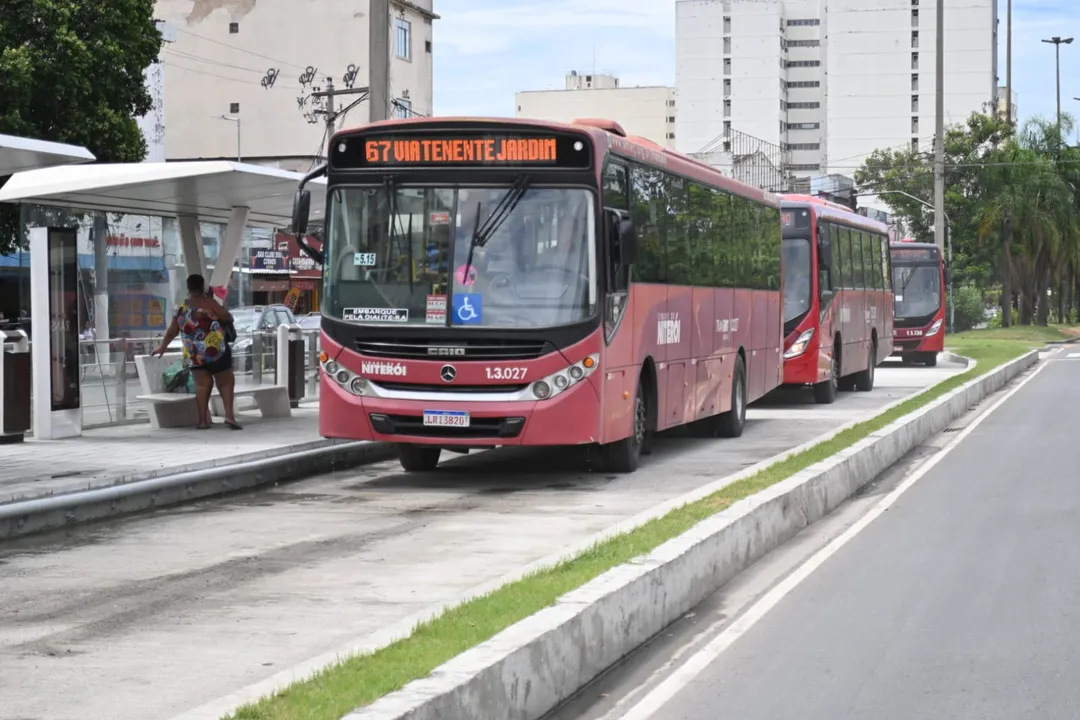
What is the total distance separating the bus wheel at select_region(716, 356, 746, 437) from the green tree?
75.3ft

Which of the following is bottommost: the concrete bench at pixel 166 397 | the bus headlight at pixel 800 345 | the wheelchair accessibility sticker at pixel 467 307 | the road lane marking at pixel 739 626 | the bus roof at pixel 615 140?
the road lane marking at pixel 739 626

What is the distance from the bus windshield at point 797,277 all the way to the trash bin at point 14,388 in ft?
44.0

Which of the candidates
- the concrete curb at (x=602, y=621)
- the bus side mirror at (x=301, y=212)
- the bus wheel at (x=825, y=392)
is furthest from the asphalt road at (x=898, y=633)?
the bus wheel at (x=825, y=392)

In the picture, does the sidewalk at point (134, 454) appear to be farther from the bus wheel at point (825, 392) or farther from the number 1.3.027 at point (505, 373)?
the bus wheel at point (825, 392)

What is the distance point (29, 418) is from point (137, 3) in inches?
1026

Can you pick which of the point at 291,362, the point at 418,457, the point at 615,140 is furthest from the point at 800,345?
the point at 615,140

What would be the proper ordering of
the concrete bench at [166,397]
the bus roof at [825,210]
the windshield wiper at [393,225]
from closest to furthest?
the windshield wiper at [393,225] < the concrete bench at [166,397] < the bus roof at [825,210]

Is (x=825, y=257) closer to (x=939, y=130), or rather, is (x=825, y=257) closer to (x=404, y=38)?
(x=939, y=130)

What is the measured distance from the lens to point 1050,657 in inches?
296

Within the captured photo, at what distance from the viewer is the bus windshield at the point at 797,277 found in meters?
26.9

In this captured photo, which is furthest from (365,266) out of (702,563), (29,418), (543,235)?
(702,563)

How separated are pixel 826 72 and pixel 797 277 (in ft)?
386

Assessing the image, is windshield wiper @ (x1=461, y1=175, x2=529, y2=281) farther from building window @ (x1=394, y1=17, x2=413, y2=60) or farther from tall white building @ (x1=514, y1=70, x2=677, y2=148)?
tall white building @ (x1=514, y1=70, x2=677, y2=148)

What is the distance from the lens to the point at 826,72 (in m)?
141
